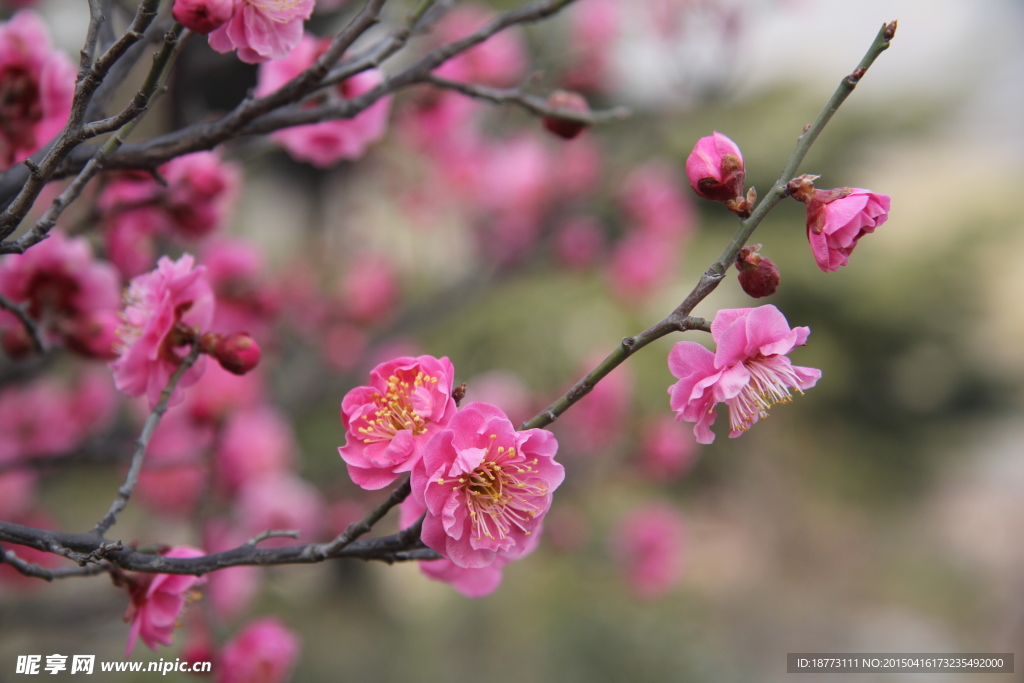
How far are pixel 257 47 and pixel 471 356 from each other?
331 cm

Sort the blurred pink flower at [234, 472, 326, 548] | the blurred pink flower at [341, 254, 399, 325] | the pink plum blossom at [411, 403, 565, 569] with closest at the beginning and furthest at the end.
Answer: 1. the pink plum blossom at [411, 403, 565, 569]
2. the blurred pink flower at [234, 472, 326, 548]
3. the blurred pink flower at [341, 254, 399, 325]

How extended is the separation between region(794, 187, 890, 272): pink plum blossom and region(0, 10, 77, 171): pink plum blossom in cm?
89

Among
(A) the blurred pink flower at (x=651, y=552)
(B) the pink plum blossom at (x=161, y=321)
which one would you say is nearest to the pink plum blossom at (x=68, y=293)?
(B) the pink plum blossom at (x=161, y=321)

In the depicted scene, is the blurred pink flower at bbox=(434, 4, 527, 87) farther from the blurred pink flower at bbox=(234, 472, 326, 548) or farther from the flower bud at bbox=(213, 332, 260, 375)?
the blurred pink flower at bbox=(234, 472, 326, 548)

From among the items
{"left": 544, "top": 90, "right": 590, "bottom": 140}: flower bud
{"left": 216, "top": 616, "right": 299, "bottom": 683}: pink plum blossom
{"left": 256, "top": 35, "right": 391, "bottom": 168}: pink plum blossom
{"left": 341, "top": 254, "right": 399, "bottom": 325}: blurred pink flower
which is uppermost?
{"left": 341, "top": 254, "right": 399, "bottom": 325}: blurred pink flower

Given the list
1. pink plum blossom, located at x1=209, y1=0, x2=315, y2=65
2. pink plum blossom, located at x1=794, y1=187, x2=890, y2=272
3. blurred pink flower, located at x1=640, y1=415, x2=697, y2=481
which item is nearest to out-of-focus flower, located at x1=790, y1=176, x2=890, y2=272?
pink plum blossom, located at x1=794, y1=187, x2=890, y2=272

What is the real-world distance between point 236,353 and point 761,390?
0.56 meters

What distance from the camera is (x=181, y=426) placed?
155cm

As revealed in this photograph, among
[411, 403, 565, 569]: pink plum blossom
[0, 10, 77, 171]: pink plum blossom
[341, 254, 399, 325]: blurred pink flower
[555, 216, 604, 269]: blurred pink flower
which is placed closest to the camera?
[411, 403, 565, 569]: pink plum blossom

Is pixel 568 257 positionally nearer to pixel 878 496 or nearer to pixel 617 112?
pixel 617 112

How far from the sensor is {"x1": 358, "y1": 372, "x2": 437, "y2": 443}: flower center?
605 mm

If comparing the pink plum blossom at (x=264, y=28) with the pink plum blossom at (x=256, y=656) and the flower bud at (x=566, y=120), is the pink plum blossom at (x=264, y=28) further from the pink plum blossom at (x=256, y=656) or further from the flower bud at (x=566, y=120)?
the pink plum blossom at (x=256, y=656)

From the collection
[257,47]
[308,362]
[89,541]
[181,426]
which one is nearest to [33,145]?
[257,47]

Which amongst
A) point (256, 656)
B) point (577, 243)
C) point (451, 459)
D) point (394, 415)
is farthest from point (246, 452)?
point (577, 243)
